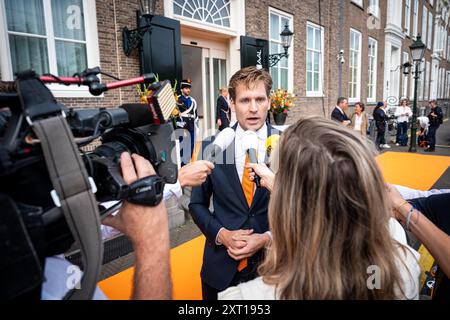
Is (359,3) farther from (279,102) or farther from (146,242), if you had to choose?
(146,242)

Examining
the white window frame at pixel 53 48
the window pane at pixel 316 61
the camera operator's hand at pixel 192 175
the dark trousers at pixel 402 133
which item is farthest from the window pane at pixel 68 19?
the dark trousers at pixel 402 133

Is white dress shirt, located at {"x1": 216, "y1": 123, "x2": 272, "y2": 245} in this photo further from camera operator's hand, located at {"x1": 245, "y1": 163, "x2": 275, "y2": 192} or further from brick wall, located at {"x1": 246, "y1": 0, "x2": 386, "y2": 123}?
brick wall, located at {"x1": 246, "y1": 0, "x2": 386, "y2": 123}

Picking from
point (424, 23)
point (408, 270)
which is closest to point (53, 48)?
point (408, 270)

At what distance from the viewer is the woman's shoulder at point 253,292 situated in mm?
861

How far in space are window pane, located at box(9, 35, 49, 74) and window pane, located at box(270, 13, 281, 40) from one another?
6872mm

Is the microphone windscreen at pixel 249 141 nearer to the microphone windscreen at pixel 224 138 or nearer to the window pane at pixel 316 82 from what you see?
the microphone windscreen at pixel 224 138

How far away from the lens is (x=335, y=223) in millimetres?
861

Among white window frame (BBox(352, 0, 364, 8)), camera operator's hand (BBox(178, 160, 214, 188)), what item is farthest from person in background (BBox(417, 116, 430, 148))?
camera operator's hand (BBox(178, 160, 214, 188))

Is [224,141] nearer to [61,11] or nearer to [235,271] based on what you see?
[235,271]

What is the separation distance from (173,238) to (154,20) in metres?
4.28

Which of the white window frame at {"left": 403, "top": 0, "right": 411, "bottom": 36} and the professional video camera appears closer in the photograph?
the professional video camera

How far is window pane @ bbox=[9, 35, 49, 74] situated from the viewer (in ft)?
14.2

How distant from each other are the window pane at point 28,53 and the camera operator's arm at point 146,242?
4369 mm

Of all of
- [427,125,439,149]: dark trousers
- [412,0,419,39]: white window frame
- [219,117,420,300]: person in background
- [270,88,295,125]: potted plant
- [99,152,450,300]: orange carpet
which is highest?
[412,0,419,39]: white window frame
